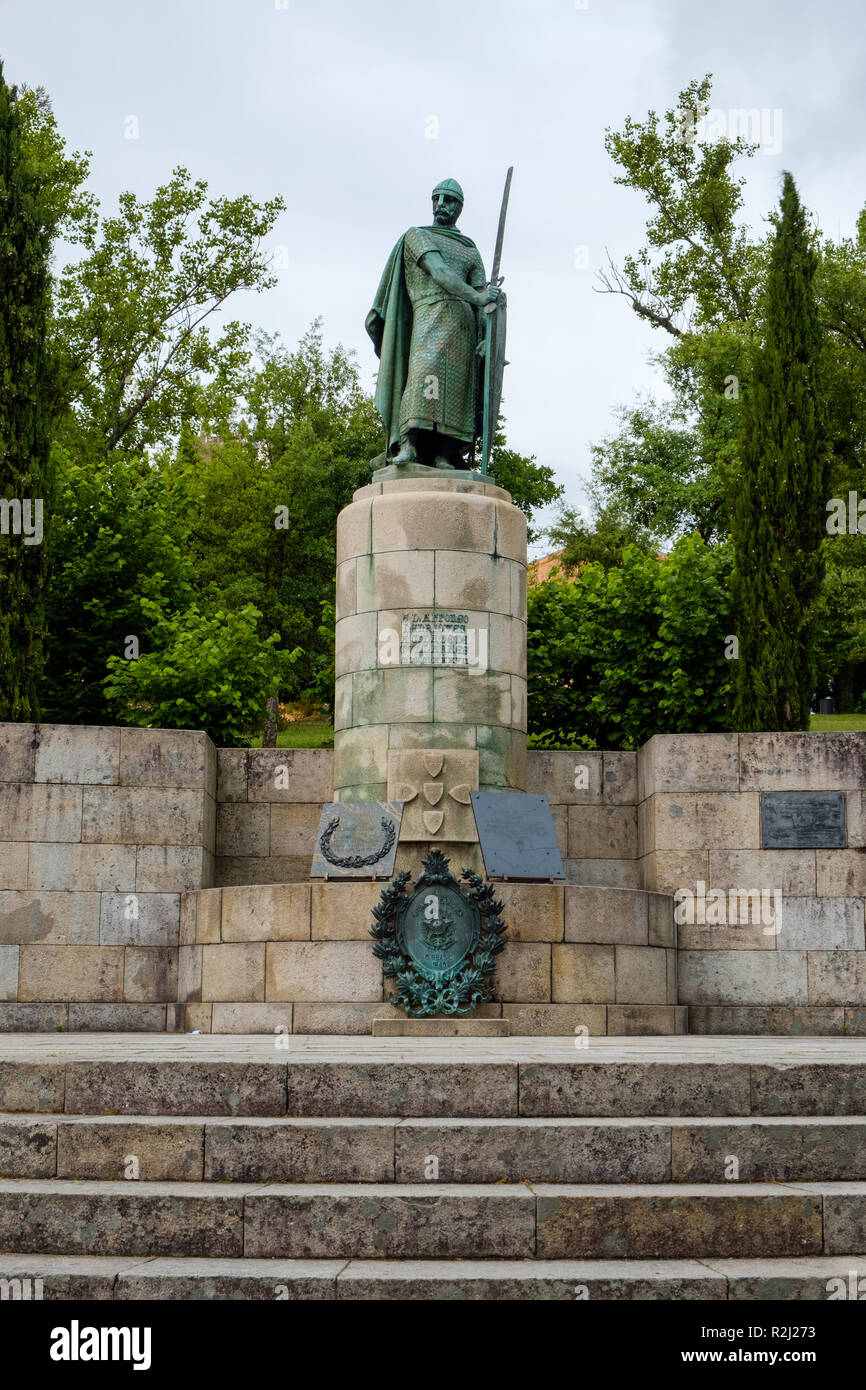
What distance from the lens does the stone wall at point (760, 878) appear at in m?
14.9

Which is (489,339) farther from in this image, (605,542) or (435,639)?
(605,542)

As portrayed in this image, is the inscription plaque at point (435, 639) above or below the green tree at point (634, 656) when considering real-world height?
below

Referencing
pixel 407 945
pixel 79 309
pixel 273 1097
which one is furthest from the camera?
pixel 79 309

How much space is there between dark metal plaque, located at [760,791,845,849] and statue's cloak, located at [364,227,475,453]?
6124 mm

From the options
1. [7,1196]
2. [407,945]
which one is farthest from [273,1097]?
[407,945]

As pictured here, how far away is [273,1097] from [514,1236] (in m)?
1.63

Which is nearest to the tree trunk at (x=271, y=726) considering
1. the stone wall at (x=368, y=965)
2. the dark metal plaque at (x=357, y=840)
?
the dark metal plaque at (x=357, y=840)

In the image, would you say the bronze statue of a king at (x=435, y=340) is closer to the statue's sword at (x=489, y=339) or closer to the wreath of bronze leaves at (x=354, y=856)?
the statue's sword at (x=489, y=339)

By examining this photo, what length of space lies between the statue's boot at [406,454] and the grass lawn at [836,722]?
21229mm

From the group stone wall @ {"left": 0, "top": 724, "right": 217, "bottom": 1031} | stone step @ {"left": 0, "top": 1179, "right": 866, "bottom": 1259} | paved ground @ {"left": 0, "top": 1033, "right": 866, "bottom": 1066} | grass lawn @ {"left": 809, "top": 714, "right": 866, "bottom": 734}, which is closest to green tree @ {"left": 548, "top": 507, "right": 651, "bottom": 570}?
grass lawn @ {"left": 809, "top": 714, "right": 866, "bottom": 734}

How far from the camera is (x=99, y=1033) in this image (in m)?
13.9

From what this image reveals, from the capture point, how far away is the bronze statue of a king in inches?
645
